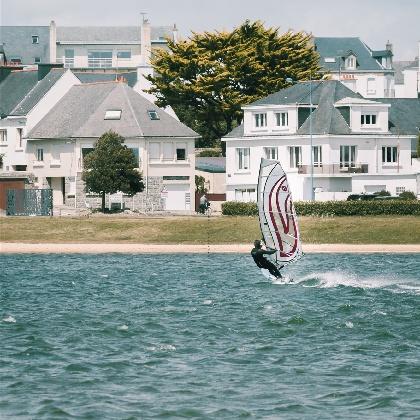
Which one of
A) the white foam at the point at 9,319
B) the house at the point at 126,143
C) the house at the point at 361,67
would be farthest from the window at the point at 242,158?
the house at the point at 361,67

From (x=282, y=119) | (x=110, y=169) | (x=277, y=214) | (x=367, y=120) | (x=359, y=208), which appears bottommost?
(x=359, y=208)

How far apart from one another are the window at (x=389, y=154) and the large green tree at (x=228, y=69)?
19.2m

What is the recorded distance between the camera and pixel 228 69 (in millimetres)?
133250

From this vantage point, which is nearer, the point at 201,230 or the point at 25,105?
the point at 201,230

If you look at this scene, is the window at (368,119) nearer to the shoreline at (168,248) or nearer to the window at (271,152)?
the window at (271,152)

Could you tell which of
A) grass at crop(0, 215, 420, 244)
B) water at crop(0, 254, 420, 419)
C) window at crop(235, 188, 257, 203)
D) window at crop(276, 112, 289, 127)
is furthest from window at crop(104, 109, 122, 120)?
water at crop(0, 254, 420, 419)

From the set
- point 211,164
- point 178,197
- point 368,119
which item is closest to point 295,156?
point 368,119

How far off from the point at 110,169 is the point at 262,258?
4973 cm

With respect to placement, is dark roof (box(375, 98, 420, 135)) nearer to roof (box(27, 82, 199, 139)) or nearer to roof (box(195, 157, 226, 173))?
roof (box(195, 157, 226, 173))

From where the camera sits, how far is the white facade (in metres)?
112

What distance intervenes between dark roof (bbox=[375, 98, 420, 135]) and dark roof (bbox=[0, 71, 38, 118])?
1265 inches

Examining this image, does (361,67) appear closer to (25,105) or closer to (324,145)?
(25,105)

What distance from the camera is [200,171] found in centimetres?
12506

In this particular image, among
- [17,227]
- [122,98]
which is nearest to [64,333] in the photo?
[17,227]
